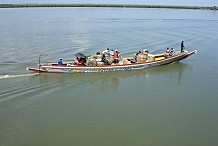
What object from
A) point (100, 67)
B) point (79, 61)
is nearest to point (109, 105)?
point (100, 67)

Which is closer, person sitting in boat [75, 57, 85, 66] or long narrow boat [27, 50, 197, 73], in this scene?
long narrow boat [27, 50, 197, 73]

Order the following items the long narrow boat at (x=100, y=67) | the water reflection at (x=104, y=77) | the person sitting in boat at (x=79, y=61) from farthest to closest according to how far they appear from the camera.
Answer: the person sitting in boat at (x=79, y=61) < the long narrow boat at (x=100, y=67) < the water reflection at (x=104, y=77)

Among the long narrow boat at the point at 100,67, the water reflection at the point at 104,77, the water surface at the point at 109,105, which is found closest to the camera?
the water surface at the point at 109,105

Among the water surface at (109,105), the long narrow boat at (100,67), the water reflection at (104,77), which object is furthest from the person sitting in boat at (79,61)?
the water surface at (109,105)

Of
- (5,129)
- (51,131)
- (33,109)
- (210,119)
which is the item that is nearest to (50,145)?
(51,131)

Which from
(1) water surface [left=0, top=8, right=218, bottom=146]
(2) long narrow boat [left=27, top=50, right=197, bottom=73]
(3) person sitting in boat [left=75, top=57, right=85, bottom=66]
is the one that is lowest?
(1) water surface [left=0, top=8, right=218, bottom=146]

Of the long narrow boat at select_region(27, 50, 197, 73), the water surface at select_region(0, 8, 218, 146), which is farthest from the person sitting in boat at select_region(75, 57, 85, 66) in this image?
the water surface at select_region(0, 8, 218, 146)

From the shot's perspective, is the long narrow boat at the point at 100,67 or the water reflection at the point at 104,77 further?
the long narrow boat at the point at 100,67

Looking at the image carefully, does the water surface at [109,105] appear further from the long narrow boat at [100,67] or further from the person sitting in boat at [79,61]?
the person sitting in boat at [79,61]

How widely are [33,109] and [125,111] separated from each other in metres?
4.02

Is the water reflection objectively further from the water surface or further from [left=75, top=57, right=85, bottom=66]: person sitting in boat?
[left=75, top=57, right=85, bottom=66]: person sitting in boat

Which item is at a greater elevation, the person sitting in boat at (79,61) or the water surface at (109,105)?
the person sitting in boat at (79,61)

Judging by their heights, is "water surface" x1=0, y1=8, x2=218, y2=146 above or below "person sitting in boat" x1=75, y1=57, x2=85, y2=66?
below

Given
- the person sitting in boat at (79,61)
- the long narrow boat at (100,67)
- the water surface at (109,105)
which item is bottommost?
the water surface at (109,105)
